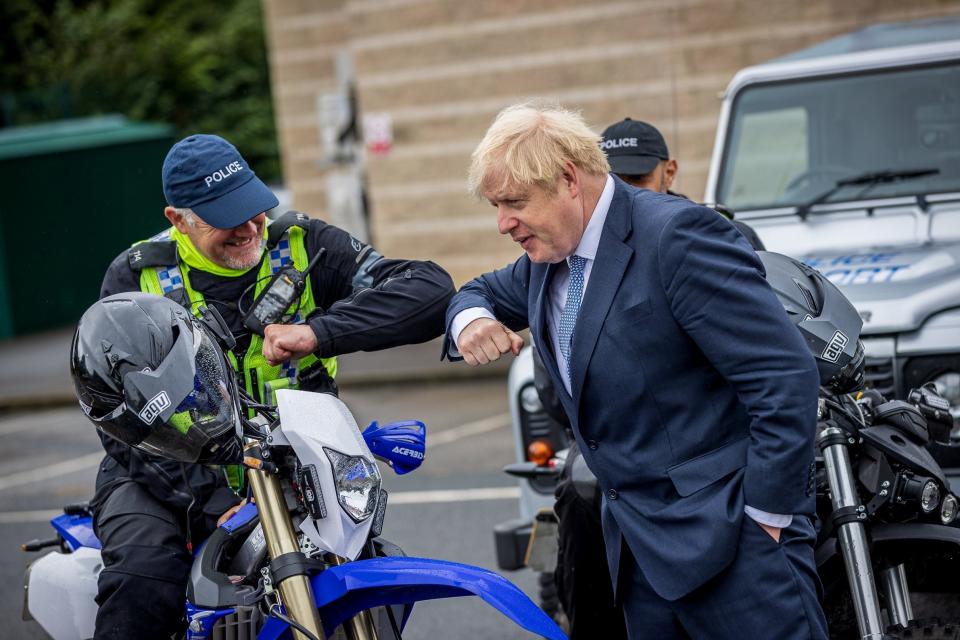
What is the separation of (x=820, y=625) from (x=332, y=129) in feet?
49.9

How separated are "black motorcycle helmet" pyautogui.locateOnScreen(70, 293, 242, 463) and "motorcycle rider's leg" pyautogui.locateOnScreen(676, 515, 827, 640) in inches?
45.4

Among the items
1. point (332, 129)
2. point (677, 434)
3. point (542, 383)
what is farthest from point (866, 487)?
point (332, 129)

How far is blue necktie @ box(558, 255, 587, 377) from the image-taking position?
2.94 meters

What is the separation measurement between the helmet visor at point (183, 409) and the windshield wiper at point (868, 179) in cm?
333

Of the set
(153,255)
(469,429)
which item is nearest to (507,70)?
(469,429)

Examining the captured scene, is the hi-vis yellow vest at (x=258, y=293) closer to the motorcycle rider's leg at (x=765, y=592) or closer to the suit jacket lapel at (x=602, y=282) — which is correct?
the suit jacket lapel at (x=602, y=282)

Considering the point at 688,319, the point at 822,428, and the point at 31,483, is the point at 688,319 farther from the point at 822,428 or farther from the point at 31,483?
the point at 31,483

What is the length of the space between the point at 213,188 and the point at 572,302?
41.9 inches

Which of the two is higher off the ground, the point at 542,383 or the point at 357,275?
the point at 357,275

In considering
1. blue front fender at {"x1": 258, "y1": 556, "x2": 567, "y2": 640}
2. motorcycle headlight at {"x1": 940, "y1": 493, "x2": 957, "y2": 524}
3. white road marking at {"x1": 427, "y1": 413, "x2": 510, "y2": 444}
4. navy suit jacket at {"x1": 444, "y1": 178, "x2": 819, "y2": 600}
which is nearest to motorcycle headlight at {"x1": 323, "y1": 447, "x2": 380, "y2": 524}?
blue front fender at {"x1": 258, "y1": 556, "x2": 567, "y2": 640}

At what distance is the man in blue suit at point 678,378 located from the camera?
8.79 feet

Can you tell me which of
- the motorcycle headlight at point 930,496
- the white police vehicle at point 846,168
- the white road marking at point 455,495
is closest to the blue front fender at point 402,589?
the motorcycle headlight at point 930,496

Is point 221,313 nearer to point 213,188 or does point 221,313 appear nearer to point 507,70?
point 213,188

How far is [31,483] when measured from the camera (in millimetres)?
9828
